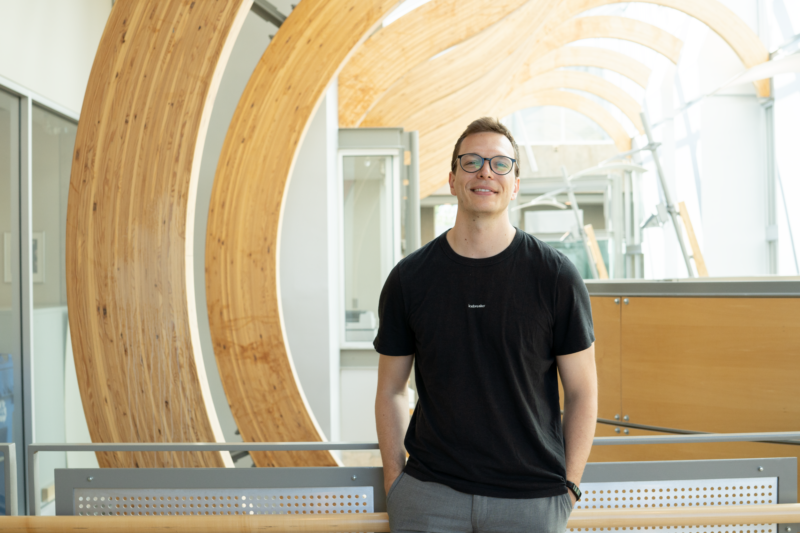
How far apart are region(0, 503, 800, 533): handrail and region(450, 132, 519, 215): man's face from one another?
3.40ft

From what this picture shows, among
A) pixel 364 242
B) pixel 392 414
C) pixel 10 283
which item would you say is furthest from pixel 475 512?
pixel 364 242

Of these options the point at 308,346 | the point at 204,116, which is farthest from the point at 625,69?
the point at 204,116

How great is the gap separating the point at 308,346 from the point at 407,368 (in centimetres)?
412

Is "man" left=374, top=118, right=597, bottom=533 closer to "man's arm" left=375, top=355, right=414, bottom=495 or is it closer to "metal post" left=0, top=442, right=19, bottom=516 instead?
"man's arm" left=375, top=355, right=414, bottom=495

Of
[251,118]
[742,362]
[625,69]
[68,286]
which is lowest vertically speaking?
[742,362]

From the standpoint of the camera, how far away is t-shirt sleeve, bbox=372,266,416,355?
6.94ft

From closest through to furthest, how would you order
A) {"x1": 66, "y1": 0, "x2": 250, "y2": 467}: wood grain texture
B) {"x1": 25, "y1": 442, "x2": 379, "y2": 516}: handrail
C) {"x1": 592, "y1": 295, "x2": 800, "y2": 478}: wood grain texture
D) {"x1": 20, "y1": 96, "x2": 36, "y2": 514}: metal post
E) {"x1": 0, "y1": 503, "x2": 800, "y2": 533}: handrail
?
1. {"x1": 0, "y1": 503, "x2": 800, "y2": 533}: handrail
2. {"x1": 25, "y1": 442, "x2": 379, "y2": 516}: handrail
3. {"x1": 66, "y1": 0, "x2": 250, "y2": 467}: wood grain texture
4. {"x1": 592, "y1": 295, "x2": 800, "y2": 478}: wood grain texture
5. {"x1": 20, "y1": 96, "x2": 36, "y2": 514}: metal post

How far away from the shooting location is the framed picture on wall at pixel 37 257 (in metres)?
4.42

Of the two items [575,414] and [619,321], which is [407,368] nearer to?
[575,414]

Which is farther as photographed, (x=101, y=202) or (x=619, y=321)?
(x=619, y=321)

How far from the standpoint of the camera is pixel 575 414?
6.66 feet

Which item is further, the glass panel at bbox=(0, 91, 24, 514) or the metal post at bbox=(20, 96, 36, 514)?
the metal post at bbox=(20, 96, 36, 514)

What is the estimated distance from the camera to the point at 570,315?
1996 millimetres

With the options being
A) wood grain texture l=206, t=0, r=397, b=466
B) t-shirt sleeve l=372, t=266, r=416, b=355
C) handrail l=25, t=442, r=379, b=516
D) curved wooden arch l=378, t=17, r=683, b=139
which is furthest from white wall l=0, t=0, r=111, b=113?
curved wooden arch l=378, t=17, r=683, b=139
